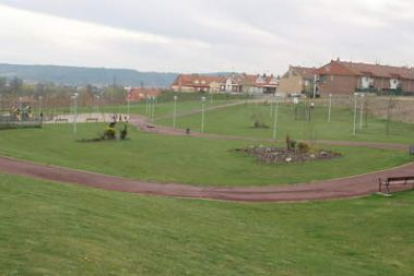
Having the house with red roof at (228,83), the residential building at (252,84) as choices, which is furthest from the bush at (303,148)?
the house with red roof at (228,83)

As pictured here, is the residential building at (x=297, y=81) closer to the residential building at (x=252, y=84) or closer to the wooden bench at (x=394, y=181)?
the residential building at (x=252, y=84)

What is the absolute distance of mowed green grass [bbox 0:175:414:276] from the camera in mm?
9992

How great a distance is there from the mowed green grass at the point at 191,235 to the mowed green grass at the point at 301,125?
91.7 feet

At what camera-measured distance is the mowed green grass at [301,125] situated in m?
50.7

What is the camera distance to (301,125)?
214 ft

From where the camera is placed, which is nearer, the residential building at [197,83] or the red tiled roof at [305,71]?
the red tiled roof at [305,71]

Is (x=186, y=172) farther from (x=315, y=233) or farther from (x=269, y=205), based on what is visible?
(x=315, y=233)

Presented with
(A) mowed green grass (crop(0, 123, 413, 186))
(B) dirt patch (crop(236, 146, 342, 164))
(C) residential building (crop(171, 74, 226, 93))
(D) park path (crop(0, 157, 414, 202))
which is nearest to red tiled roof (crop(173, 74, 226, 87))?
(C) residential building (crop(171, 74, 226, 93))

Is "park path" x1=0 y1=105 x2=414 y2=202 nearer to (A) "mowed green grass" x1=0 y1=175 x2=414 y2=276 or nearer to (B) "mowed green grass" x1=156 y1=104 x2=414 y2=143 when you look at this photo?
(A) "mowed green grass" x1=0 y1=175 x2=414 y2=276

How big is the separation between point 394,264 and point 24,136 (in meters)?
38.8

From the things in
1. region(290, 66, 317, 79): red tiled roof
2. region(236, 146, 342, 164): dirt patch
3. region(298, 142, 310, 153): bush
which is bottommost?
region(236, 146, 342, 164): dirt patch

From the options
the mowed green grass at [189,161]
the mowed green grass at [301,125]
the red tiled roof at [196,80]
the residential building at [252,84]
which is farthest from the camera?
the red tiled roof at [196,80]

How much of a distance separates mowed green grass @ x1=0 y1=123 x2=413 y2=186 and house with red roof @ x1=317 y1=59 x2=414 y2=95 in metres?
70.2

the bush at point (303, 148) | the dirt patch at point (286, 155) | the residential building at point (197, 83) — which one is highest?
the residential building at point (197, 83)
